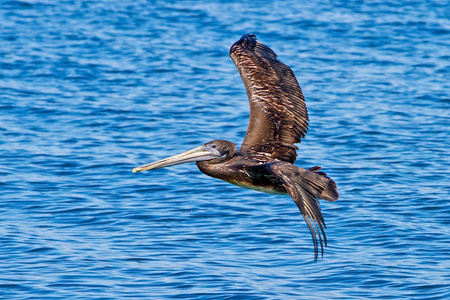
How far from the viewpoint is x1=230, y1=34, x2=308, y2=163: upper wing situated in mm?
8414

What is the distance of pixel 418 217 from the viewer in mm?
9969

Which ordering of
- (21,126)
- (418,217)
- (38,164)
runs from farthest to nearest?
(21,126) → (38,164) → (418,217)

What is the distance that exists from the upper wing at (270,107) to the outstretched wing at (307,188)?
107 cm

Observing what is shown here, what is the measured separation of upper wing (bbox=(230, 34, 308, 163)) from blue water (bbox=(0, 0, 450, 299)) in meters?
1.25

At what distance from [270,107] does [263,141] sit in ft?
1.33

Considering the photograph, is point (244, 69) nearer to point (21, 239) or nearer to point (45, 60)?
point (21, 239)

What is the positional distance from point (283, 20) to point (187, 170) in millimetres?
11657

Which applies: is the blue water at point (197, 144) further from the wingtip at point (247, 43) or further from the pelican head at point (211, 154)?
the wingtip at point (247, 43)

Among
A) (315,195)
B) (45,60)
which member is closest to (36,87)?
(45,60)

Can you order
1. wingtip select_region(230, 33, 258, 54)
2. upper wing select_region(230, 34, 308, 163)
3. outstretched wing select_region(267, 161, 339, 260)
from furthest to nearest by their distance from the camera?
1. wingtip select_region(230, 33, 258, 54)
2. upper wing select_region(230, 34, 308, 163)
3. outstretched wing select_region(267, 161, 339, 260)

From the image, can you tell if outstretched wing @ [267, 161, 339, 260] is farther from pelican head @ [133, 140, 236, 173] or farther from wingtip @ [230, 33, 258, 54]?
wingtip @ [230, 33, 258, 54]

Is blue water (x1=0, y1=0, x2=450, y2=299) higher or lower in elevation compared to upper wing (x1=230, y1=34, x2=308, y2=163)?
lower

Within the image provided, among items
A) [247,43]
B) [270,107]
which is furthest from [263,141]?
[247,43]

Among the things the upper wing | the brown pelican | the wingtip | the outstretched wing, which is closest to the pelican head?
the brown pelican
